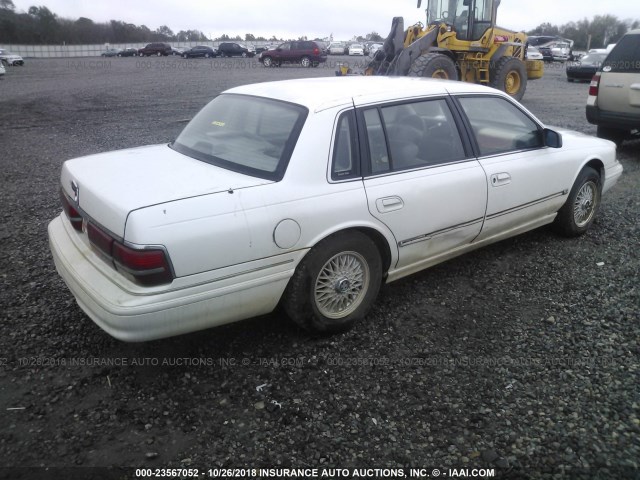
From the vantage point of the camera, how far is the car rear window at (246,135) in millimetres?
3104

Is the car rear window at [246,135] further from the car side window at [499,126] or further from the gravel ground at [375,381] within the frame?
the car side window at [499,126]

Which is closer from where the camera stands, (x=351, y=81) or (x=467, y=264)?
(x=351, y=81)

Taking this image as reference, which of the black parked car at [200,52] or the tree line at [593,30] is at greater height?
the tree line at [593,30]

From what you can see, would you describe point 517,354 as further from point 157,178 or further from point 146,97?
point 146,97

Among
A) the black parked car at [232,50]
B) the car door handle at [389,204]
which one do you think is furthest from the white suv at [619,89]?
the black parked car at [232,50]

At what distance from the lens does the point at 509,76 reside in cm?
1455

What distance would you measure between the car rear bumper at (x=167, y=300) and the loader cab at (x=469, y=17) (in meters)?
12.8

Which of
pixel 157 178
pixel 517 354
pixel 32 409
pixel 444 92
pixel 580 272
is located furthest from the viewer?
pixel 580 272

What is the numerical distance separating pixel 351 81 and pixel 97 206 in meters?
1.99

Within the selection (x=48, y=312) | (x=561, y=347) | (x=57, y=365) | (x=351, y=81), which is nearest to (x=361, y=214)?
(x=351, y=81)

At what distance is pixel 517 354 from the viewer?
10.4 feet

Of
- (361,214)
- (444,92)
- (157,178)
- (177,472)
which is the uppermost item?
(444,92)

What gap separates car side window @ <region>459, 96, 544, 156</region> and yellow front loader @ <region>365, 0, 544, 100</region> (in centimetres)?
922

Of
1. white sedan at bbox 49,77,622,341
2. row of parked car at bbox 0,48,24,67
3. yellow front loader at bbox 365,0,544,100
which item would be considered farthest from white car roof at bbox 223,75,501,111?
row of parked car at bbox 0,48,24,67
